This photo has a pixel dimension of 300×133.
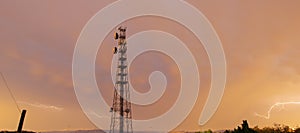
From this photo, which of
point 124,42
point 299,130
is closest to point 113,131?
point 124,42

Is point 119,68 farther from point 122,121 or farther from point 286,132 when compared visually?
point 286,132

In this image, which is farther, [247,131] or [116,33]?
[116,33]

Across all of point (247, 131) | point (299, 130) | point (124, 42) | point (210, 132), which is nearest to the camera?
point (247, 131)

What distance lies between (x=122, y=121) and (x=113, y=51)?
9.10 m

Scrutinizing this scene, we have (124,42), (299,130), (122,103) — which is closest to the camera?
(299,130)

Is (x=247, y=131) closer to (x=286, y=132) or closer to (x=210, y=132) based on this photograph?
(x=210, y=132)

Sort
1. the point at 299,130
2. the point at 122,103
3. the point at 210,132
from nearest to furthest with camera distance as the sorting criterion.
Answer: the point at 210,132
the point at 299,130
the point at 122,103

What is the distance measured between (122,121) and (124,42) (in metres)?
10.3

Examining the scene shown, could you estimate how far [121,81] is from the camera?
42.2 metres

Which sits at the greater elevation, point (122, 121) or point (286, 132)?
point (122, 121)

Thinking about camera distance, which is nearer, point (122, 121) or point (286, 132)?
point (286, 132)

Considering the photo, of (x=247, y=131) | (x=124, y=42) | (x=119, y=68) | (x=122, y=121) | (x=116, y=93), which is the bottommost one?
(x=247, y=131)

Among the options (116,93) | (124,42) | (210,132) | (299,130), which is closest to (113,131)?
(116,93)

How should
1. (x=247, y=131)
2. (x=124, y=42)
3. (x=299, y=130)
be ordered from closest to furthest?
(x=247, y=131) < (x=299, y=130) < (x=124, y=42)
